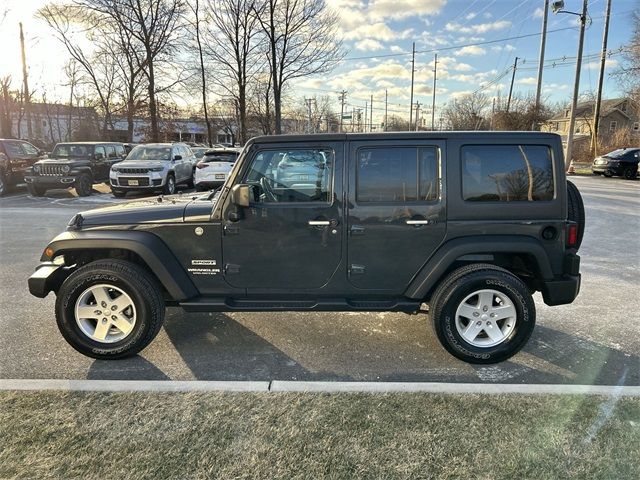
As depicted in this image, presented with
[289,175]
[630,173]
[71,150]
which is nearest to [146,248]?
[289,175]

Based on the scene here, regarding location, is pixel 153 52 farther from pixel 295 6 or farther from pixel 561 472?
pixel 561 472

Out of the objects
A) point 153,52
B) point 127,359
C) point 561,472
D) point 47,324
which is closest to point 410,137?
point 561,472

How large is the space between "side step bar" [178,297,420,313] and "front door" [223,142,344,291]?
0.18 meters

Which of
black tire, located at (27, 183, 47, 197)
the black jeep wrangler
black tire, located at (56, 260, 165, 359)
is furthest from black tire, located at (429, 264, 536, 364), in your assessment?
black tire, located at (27, 183, 47, 197)

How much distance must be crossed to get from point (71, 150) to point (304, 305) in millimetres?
14829

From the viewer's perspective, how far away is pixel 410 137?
351 centimetres

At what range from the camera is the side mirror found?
131 inches

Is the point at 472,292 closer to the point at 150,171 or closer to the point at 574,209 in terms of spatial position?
the point at 574,209

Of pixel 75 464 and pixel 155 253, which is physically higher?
pixel 155 253

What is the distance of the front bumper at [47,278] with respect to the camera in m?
3.59

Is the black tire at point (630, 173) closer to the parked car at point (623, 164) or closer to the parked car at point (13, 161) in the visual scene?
the parked car at point (623, 164)

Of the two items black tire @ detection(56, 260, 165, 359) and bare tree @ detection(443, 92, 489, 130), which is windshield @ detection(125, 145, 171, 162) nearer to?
black tire @ detection(56, 260, 165, 359)

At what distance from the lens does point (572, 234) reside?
3.53m

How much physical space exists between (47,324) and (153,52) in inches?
1036
